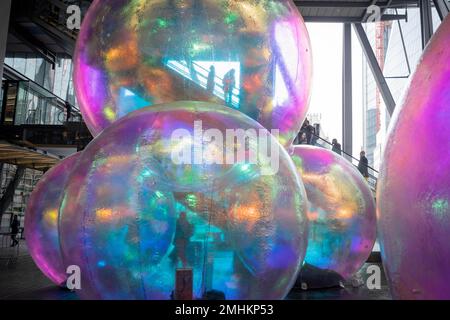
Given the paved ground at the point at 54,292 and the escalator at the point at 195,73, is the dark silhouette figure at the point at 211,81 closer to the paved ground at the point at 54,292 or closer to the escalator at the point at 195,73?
the escalator at the point at 195,73

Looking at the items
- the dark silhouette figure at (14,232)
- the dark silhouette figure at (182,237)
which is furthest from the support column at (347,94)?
the dark silhouette figure at (182,237)

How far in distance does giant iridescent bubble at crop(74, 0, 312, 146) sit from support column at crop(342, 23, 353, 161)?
11.5 m

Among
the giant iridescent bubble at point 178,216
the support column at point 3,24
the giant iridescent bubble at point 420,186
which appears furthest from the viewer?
the support column at point 3,24

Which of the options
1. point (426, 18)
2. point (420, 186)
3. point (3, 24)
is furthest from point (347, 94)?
point (420, 186)

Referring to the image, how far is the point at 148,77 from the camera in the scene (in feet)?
7.75

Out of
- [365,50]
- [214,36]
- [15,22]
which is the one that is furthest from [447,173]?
[15,22]

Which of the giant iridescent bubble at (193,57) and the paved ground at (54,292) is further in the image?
the paved ground at (54,292)

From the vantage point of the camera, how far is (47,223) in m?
3.14

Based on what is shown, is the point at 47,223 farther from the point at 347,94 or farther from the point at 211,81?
the point at 347,94

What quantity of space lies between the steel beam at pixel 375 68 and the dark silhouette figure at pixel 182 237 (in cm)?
1287

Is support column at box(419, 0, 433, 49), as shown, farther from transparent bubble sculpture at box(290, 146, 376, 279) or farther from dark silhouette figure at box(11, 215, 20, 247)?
dark silhouette figure at box(11, 215, 20, 247)

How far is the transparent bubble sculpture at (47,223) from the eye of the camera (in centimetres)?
311

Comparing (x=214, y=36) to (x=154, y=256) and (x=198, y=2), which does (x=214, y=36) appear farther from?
(x=154, y=256)

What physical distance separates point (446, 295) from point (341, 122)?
13303 mm
